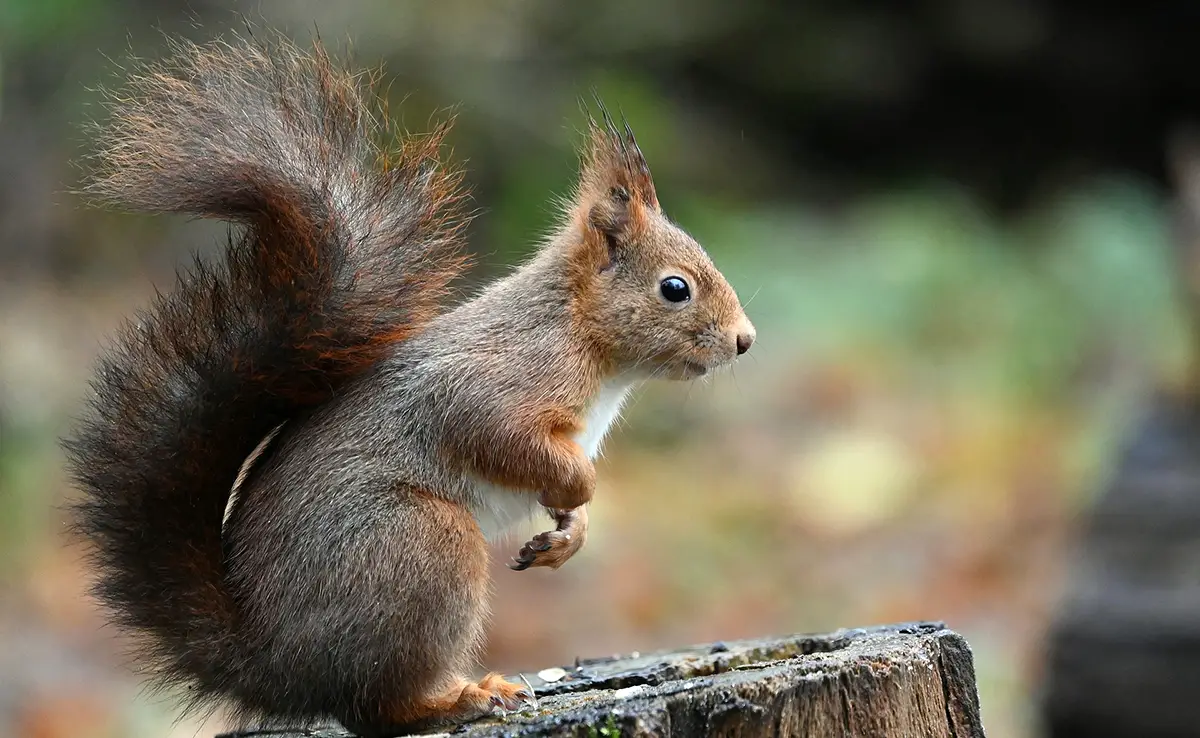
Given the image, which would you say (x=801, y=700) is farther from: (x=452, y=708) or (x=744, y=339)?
(x=744, y=339)

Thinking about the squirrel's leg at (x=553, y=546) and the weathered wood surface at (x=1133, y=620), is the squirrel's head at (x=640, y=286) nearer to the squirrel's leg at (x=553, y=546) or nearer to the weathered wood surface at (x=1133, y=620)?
the squirrel's leg at (x=553, y=546)

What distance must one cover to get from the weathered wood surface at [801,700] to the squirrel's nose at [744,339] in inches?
19.8

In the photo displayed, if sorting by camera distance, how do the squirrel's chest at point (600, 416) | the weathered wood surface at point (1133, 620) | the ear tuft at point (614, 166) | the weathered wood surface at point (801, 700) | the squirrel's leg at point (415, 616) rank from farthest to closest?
the weathered wood surface at point (1133, 620) → the ear tuft at point (614, 166) → the squirrel's chest at point (600, 416) → the squirrel's leg at point (415, 616) → the weathered wood surface at point (801, 700)

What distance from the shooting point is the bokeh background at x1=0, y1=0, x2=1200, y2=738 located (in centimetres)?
552

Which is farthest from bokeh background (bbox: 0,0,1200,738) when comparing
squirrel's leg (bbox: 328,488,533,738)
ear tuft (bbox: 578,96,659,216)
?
squirrel's leg (bbox: 328,488,533,738)

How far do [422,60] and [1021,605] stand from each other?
459 centimetres

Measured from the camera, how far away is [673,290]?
2.32 meters

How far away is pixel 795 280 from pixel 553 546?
20.3ft

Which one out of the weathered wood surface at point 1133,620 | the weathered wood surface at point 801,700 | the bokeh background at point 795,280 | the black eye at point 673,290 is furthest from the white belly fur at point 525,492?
the weathered wood surface at point 1133,620

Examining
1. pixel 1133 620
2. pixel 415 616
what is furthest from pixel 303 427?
pixel 1133 620

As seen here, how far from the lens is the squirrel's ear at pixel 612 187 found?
2344 mm

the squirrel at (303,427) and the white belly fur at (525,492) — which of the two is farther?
the white belly fur at (525,492)

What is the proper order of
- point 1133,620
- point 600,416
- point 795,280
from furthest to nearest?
point 795,280, point 1133,620, point 600,416

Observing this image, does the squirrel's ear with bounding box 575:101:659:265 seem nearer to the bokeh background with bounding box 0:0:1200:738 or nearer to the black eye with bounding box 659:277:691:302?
the black eye with bounding box 659:277:691:302
